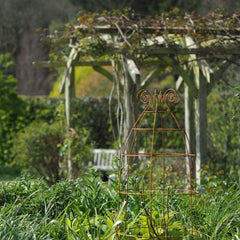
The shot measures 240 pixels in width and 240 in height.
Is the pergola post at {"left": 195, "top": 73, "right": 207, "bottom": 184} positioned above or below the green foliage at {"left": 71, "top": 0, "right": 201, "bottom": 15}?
below

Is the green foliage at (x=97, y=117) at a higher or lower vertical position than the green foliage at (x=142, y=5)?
lower

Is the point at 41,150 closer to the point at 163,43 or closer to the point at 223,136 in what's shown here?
the point at 163,43

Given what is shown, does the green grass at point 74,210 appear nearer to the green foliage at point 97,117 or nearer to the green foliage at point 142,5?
the green foliage at point 97,117

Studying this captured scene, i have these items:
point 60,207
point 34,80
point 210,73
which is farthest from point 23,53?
point 60,207

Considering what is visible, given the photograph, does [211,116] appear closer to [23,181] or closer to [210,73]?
[210,73]

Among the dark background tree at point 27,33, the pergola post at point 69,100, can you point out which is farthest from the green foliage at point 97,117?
the dark background tree at point 27,33

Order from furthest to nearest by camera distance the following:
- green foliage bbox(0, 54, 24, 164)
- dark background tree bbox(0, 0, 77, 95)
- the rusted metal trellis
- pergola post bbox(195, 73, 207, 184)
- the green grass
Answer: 1. dark background tree bbox(0, 0, 77, 95)
2. green foliage bbox(0, 54, 24, 164)
3. pergola post bbox(195, 73, 207, 184)
4. the green grass
5. the rusted metal trellis

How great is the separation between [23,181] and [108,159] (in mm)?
4664

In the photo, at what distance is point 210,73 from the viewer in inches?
200

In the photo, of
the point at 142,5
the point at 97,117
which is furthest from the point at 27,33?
the point at 97,117

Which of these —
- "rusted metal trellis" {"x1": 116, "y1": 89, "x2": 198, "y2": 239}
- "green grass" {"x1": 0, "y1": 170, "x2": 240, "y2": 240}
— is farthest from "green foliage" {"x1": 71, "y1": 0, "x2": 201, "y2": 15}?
"green grass" {"x1": 0, "y1": 170, "x2": 240, "y2": 240}

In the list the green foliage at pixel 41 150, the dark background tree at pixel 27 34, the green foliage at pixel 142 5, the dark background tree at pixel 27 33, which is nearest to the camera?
the green foliage at pixel 41 150

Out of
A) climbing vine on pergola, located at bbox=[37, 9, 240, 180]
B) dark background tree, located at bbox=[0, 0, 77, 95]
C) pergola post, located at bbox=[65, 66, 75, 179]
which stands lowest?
pergola post, located at bbox=[65, 66, 75, 179]

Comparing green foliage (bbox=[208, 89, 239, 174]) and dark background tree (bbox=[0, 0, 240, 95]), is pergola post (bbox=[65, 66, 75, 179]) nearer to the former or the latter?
green foliage (bbox=[208, 89, 239, 174])
